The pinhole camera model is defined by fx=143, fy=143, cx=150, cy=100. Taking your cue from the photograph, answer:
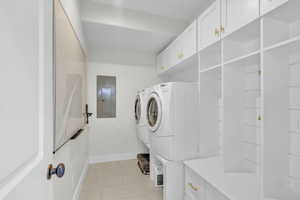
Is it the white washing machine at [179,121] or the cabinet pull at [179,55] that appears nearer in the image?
the white washing machine at [179,121]

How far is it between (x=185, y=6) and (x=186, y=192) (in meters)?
2.54

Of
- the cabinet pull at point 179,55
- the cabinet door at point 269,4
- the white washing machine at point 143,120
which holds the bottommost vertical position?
the white washing machine at point 143,120

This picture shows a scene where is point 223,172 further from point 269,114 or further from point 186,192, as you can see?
point 269,114

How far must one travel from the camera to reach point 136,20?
2.34 m

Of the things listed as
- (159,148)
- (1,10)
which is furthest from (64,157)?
(1,10)

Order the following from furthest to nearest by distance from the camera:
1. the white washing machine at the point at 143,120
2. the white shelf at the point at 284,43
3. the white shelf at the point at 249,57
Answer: the white washing machine at the point at 143,120 → the white shelf at the point at 249,57 → the white shelf at the point at 284,43

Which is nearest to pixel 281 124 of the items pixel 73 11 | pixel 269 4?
pixel 269 4

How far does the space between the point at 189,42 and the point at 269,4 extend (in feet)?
3.60

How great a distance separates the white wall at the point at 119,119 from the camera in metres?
3.10

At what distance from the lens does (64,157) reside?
1332 mm

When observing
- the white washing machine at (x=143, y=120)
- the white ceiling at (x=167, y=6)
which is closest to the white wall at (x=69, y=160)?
the white ceiling at (x=167, y=6)

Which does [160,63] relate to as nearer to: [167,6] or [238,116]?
[167,6]

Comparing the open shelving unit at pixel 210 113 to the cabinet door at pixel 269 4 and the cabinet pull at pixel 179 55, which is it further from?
the cabinet door at pixel 269 4

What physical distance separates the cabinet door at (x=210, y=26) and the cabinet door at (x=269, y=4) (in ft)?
1.47
